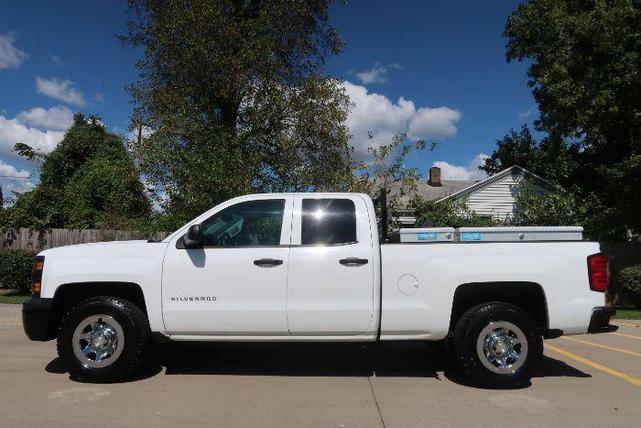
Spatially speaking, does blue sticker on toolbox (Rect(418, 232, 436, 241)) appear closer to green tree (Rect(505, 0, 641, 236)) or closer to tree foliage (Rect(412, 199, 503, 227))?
tree foliage (Rect(412, 199, 503, 227))

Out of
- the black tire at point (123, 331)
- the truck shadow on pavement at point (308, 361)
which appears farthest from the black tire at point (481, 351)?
the black tire at point (123, 331)

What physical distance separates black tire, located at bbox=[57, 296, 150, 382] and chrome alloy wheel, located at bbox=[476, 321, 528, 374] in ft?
11.2

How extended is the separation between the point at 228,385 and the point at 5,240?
1307 centimetres

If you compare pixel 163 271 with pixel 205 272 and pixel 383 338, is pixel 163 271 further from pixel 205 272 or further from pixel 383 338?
pixel 383 338

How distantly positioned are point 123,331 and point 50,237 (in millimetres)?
12002

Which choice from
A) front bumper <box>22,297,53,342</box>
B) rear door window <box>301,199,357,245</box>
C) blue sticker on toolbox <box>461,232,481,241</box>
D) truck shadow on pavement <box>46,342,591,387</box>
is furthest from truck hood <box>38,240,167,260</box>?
blue sticker on toolbox <box>461,232,481,241</box>

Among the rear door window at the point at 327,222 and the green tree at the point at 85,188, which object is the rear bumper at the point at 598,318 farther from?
the green tree at the point at 85,188

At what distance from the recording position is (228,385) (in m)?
5.62

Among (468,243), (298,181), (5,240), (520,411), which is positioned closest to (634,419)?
(520,411)

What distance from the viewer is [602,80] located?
60.2ft

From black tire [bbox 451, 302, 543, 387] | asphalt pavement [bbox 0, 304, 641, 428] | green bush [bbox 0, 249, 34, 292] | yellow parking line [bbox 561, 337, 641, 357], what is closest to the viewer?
asphalt pavement [bbox 0, 304, 641, 428]

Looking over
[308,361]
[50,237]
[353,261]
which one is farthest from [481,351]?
[50,237]

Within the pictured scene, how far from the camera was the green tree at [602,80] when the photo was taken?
646 inches

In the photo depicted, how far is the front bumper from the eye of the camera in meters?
5.53
